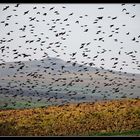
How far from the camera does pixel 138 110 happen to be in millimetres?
19781

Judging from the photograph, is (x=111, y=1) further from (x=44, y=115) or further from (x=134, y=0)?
(x=44, y=115)

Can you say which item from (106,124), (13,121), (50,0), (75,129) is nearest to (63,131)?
(75,129)

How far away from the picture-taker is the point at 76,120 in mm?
19453

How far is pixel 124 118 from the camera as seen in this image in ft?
62.5

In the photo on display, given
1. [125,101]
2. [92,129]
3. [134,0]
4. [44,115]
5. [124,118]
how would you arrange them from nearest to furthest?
[134,0]
[92,129]
[124,118]
[44,115]
[125,101]

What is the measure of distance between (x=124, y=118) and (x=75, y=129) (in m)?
3.39

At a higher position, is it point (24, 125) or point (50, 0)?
point (50, 0)

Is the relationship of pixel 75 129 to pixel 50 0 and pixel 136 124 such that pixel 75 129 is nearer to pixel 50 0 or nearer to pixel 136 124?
pixel 136 124

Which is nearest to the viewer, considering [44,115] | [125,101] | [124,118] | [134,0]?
[134,0]

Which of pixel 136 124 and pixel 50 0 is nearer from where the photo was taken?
pixel 50 0

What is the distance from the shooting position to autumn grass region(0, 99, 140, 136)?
1773cm

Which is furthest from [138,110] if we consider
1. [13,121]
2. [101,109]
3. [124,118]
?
[13,121]

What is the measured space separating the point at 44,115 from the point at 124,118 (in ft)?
18.4

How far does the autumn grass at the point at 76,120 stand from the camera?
17.7 metres
